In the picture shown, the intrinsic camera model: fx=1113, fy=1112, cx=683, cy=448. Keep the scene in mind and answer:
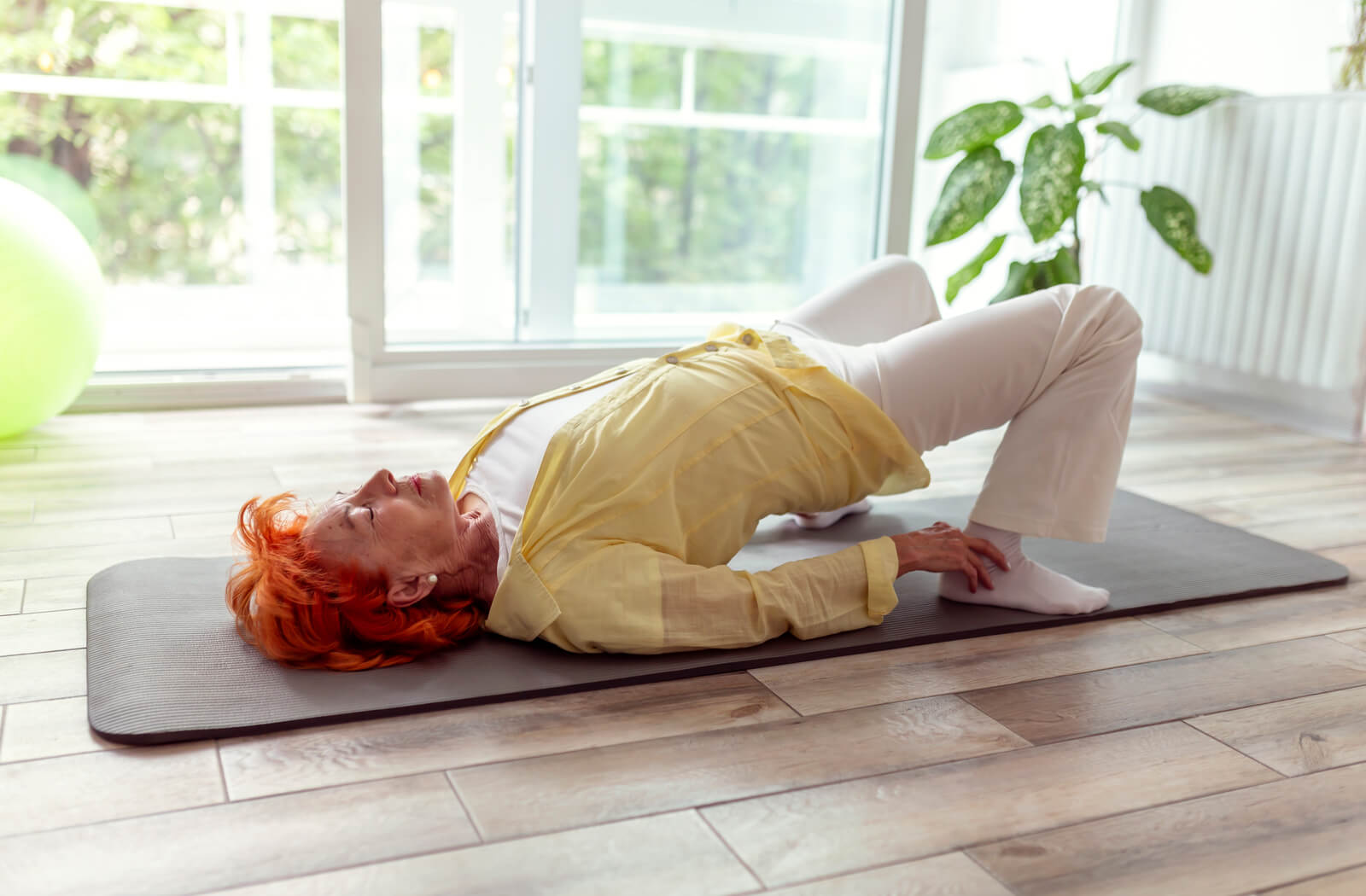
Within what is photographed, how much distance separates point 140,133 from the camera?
4348 millimetres

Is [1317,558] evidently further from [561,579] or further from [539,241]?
[539,241]

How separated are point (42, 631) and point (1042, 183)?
2.79m

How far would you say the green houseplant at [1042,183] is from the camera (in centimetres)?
327

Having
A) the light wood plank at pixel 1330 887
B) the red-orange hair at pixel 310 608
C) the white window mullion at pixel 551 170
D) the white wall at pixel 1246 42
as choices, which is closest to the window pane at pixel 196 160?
the white window mullion at pixel 551 170

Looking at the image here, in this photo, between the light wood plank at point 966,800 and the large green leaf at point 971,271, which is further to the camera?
the large green leaf at point 971,271

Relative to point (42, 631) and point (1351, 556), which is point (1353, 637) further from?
point (42, 631)

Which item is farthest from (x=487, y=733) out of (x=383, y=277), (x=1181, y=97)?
(x=1181, y=97)

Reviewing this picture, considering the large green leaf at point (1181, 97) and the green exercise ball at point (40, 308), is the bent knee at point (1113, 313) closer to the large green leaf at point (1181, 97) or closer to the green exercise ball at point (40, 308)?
the large green leaf at point (1181, 97)

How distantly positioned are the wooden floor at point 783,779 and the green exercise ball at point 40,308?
2.32 feet

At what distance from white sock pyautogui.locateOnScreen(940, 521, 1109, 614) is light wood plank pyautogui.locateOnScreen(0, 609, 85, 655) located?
131 centimetres

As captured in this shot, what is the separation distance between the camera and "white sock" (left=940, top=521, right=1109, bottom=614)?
175 centimetres

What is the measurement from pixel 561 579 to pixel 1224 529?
57.7 inches

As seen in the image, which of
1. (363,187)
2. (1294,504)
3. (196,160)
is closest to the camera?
(1294,504)

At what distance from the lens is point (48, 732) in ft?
4.28
